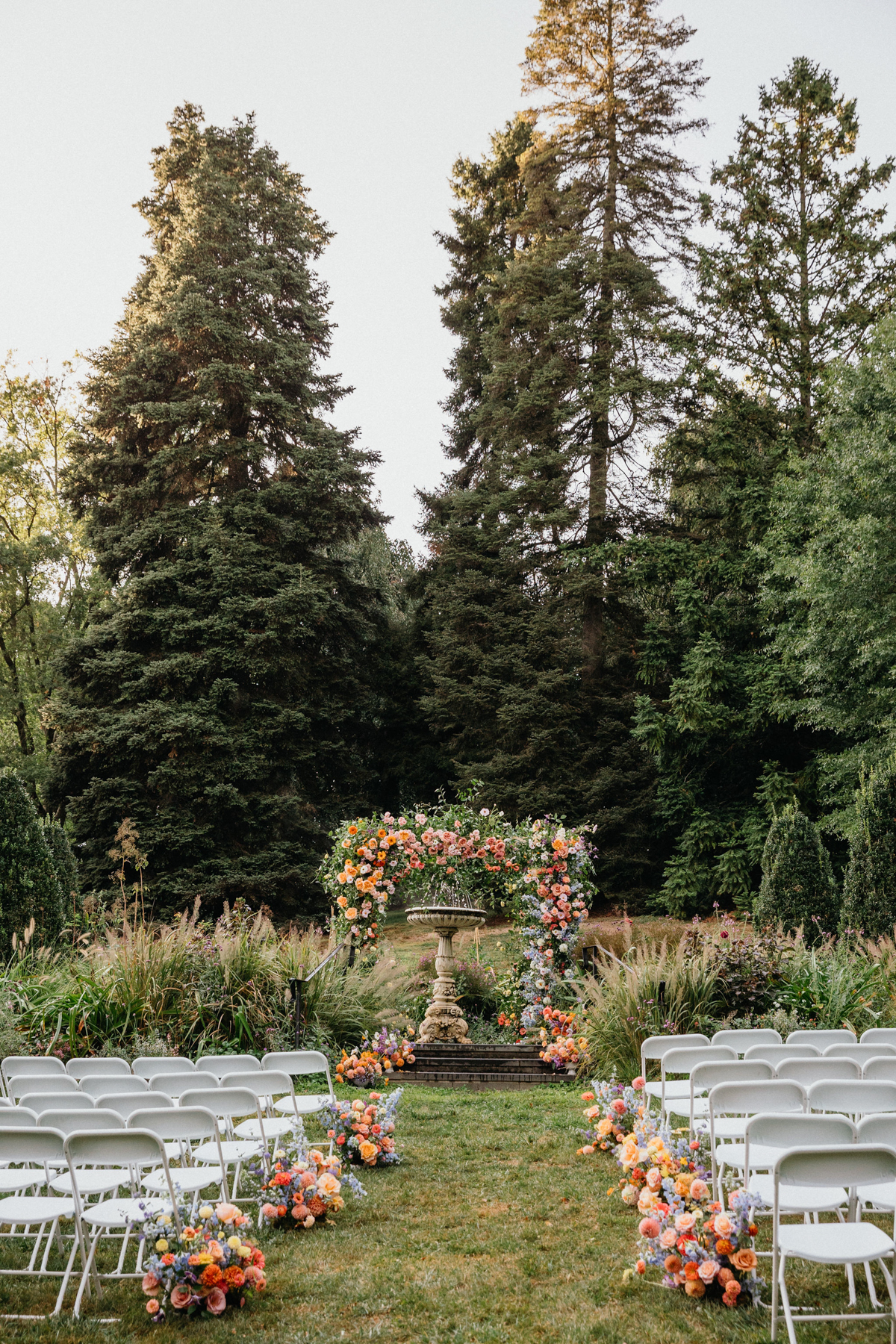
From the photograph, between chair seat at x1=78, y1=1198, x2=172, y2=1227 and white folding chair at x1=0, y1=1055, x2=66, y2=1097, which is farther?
white folding chair at x1=0, y1=1055, x2=66, y2=1097

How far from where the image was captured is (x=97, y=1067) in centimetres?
583

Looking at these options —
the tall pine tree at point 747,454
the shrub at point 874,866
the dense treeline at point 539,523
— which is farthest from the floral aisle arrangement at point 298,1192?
the tall pine tree at point 747,454

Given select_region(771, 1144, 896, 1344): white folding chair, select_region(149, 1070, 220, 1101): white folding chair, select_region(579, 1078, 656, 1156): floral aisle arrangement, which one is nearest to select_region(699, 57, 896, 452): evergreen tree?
select_region(579, 1078, 656, 1156): floral aisle arrangement

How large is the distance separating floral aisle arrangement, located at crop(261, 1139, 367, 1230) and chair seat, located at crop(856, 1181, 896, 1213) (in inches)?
100

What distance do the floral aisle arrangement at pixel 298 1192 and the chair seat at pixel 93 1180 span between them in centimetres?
82

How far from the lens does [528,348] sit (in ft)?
82.2

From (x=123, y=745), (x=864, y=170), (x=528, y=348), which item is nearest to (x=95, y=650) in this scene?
(x=123, y=745)

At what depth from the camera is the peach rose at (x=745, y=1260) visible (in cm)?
366

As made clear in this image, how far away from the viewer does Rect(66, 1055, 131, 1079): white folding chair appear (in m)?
5.72

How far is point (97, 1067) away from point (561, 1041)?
17.4 feet

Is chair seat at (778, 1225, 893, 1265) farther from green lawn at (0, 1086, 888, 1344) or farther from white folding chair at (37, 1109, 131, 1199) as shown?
white folding chair at (37, 1109, 131, 1199)

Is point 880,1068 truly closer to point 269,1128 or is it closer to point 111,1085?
point 269,1128

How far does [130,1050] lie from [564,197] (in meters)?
23.0

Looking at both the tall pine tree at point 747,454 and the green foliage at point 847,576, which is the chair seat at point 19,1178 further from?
the tall pine tree at point 747,454
